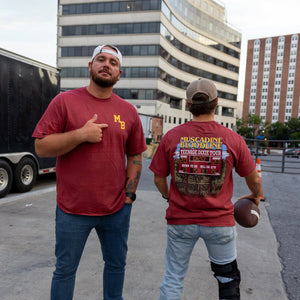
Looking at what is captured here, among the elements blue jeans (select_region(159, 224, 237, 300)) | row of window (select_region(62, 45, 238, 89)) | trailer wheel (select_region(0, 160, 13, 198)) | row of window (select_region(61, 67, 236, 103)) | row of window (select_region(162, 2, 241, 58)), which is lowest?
trailer wheel (select_region(0, 160, 13, 198))

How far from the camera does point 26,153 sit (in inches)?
298

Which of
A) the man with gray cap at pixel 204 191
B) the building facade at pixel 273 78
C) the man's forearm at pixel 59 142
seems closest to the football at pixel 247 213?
the man with gray cap at pixel 204 191

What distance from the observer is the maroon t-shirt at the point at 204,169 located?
212 centimetres

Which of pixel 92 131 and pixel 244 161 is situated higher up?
pixel 92 131

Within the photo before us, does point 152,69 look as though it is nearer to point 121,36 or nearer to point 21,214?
point 121,36

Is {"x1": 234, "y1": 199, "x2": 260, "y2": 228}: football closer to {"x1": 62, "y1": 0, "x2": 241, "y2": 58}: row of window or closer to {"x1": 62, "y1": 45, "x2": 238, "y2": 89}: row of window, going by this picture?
{"x1": 62, "y1": 45, "x2": 238, "y2": 89}: row of window

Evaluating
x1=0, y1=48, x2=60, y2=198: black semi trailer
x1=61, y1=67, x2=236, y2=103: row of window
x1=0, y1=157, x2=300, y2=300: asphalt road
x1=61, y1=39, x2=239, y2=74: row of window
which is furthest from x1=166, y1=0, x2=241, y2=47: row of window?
x1=0, y1=48, x2=60, y2=198: black semi trailer

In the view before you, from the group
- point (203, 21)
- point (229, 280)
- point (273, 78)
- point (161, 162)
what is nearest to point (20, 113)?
point (161, 162)

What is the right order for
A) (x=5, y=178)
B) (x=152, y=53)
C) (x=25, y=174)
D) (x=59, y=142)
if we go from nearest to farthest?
1. (x=59, y=142)
2. (x=5, y=178)
3. (x=25, y=174)
4. (x=152, y=53)

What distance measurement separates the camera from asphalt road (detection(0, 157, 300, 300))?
3454 mm

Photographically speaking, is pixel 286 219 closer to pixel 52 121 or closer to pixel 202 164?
pixel 202 164

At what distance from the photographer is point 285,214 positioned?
6219 mm

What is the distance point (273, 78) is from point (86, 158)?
137790 millimetres

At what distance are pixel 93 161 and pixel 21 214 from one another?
4.11 meters
